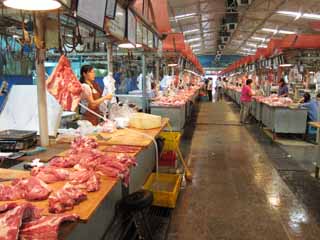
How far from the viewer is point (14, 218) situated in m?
1.46

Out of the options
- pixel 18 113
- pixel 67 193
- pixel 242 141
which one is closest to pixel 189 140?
pixel 242 141

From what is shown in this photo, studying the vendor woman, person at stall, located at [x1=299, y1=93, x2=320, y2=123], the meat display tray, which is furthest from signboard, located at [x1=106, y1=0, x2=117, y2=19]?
person at stall, located at [x1=299, y1=93, x2=320, y2=123]

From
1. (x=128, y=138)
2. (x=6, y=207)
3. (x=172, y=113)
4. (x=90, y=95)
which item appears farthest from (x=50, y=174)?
(x=172, y=113)

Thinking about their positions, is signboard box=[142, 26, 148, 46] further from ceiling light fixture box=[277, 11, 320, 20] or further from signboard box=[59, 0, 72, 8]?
ceiling light fixture box=[277, 11, 320, 20]

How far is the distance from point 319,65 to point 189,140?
582 centimetres

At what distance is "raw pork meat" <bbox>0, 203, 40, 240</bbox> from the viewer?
1.36 meters

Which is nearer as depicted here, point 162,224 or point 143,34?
point 162,224

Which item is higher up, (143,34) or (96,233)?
(143,34)

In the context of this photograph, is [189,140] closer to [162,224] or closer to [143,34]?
[143,34]

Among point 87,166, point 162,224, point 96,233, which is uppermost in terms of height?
point 87,166

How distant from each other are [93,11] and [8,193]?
1.62 meters

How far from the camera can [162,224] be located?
3686mm

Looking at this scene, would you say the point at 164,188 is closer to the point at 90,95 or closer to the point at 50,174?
the point at 90,95

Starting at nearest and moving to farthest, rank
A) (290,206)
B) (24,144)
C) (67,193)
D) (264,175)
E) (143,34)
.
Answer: (67,193), (24,144), (290,206), (143,34), (264,175)
